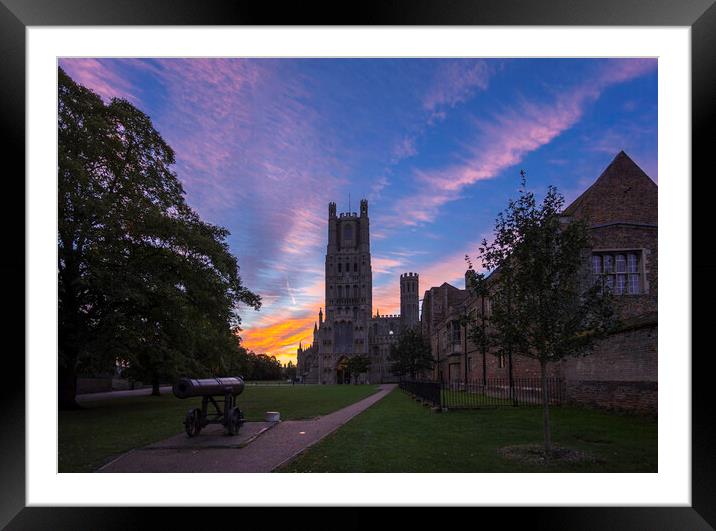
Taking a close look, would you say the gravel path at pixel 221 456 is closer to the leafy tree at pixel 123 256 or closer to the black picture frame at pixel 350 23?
the black picture frame at pixel 350 23

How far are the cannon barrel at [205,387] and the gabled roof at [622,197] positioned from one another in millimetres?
15244

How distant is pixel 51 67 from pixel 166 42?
6.79ft

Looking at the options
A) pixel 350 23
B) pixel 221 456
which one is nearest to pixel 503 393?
pixel 221 456

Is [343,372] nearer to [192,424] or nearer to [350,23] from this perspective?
[192,424]

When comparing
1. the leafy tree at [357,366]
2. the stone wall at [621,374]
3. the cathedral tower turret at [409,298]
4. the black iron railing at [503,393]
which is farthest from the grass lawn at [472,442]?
the cathedral tower turret at [409,298]

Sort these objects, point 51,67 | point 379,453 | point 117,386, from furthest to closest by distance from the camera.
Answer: point 117,386 → point 379,453 → point 51,67

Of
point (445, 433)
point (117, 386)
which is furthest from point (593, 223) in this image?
point (117, 386)

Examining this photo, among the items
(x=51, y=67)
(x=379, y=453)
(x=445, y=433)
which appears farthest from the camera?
(x=445, y=433)

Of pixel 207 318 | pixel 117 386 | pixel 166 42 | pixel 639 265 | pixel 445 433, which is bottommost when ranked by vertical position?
pixel 117 386

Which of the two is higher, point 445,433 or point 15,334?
point 15,334

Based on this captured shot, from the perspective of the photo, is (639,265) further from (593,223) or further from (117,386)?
(117,386)

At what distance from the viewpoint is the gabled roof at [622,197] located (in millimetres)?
20141

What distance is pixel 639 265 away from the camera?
787 inches

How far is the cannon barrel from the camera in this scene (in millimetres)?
12609
